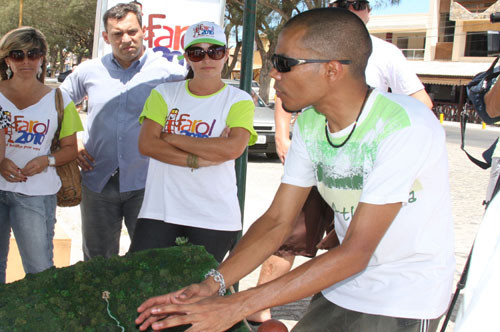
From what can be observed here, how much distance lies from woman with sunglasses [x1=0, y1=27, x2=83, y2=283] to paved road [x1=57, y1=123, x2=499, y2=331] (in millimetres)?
1746

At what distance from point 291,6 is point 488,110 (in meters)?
23.7

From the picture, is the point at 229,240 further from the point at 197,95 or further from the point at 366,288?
the point at 366,288

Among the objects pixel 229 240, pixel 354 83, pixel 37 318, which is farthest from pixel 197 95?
pixel 37 318

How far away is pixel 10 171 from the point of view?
11.7 ft

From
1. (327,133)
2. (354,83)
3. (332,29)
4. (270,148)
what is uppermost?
(332,29)

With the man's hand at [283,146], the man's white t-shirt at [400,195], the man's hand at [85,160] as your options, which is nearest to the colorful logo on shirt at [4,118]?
the man's hand at [85,160]

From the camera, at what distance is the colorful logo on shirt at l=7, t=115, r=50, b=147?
370cm

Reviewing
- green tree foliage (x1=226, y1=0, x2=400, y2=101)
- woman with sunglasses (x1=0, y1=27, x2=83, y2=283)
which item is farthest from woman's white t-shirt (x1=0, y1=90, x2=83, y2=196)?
green tree foliage (x1=226, y1=0, x2=400, y2=101)

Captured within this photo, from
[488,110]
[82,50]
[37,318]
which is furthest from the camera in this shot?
[82,50]

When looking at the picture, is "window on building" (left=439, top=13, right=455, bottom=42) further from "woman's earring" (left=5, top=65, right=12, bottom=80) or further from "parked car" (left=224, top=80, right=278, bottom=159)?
"woman's earring" (left=5, top=65, right=12, bottom=80)

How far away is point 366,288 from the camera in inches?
83.1

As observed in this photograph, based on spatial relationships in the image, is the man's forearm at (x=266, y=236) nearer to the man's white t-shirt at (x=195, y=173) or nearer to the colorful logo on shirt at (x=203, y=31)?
the man's white t-shirt at (x=195, y=173)

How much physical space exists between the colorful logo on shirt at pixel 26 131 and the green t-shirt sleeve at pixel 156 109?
0.68 meters

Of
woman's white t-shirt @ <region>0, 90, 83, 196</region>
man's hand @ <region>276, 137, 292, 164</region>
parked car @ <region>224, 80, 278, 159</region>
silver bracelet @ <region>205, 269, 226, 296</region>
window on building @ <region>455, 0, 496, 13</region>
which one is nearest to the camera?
silver bracelet @ <region>205, 269, 226, 296</region>
